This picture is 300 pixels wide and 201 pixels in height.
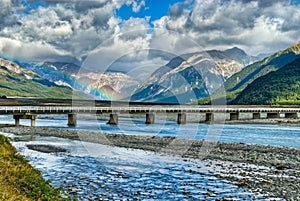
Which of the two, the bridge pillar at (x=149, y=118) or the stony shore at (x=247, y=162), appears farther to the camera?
the bridge pillar at (x=149, y=118)

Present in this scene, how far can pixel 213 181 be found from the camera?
76.3 ft

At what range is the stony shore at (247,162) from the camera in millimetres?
21673

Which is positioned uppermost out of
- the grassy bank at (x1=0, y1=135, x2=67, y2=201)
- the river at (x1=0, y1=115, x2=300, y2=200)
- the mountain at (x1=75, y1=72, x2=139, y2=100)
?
the mountain at (x1=75, y1=72, x2=139, y2=100)

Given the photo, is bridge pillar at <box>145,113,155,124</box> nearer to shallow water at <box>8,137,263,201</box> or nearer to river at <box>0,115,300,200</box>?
river at <box>0,115,300,200</box>

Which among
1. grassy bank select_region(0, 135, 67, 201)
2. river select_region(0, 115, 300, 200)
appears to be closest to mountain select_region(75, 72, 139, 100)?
river select_region(0, 115, 300, 200)

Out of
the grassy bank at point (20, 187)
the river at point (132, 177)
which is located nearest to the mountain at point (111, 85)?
the river at point (132, 177)

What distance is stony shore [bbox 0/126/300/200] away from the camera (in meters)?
21.7

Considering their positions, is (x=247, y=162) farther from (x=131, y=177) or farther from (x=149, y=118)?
(x=149, y=118)

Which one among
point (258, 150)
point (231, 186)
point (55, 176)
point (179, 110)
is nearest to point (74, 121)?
point (179, 110)

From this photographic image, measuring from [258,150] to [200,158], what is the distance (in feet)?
33.0

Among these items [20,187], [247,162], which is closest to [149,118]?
[247,162]

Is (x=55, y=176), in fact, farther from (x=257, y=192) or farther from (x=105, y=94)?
(x=105, y=94)

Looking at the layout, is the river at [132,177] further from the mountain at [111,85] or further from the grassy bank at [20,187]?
the mountain at [111,85]

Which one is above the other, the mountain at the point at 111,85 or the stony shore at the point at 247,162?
the mountain at the point at 111,85
